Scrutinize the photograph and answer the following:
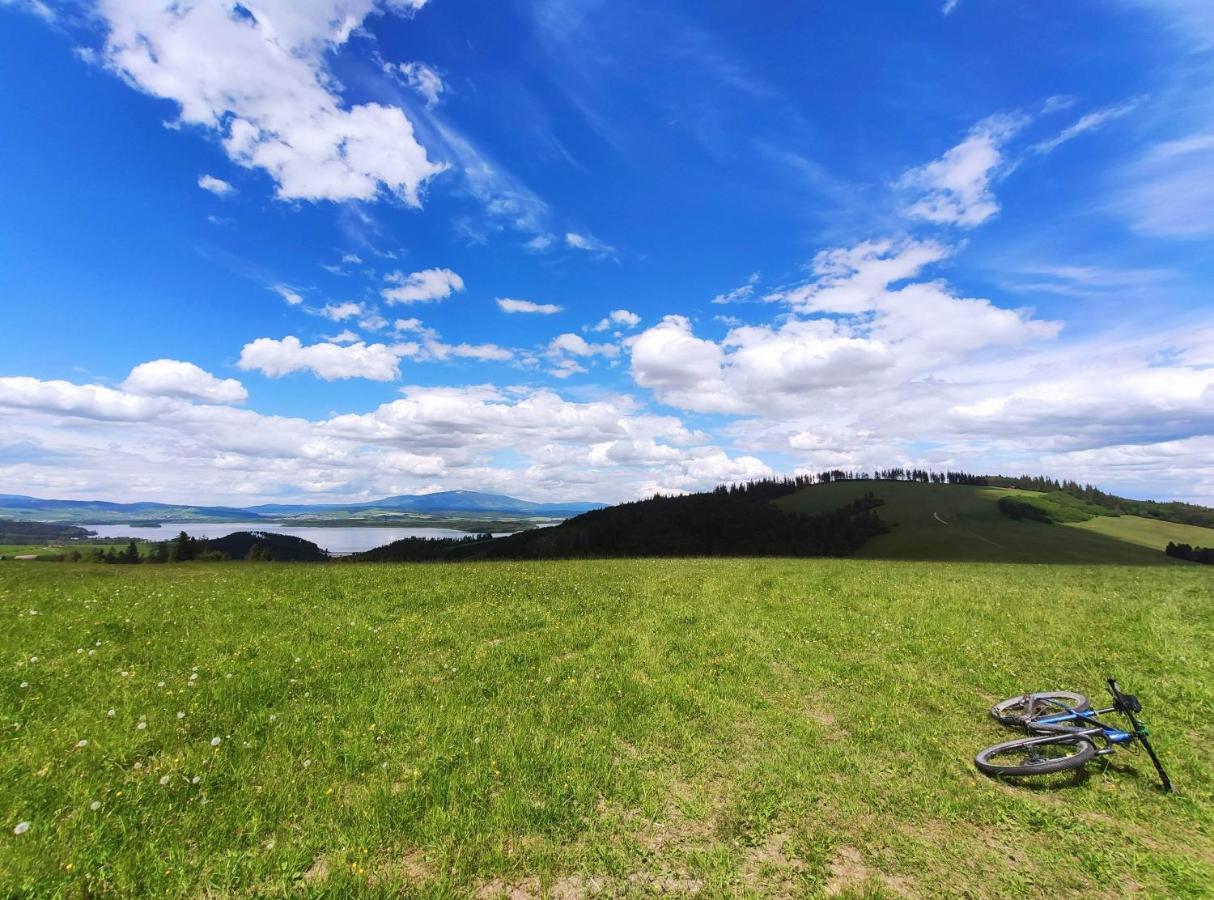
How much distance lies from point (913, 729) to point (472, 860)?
353 inches

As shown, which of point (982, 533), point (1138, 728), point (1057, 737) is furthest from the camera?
point (982, 533)

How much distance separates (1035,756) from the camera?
9.30m

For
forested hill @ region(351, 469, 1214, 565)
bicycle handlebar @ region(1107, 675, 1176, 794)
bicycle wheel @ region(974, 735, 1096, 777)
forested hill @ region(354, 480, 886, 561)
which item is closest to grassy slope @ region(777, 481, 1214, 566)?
forested hill @ region(351, 469, 1214, 565)

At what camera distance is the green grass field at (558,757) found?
21.0ft

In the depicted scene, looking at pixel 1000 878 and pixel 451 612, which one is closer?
pixel 1000 878

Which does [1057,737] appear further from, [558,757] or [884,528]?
[884,528]

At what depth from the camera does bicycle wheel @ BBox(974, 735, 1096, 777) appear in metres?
8.73

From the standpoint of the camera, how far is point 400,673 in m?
12.1

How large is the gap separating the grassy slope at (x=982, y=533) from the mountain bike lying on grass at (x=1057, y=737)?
89.2 meters

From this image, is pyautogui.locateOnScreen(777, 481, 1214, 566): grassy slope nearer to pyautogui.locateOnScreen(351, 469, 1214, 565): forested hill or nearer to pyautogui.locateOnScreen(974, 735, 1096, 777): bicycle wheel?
pyautogui.locateOnScreen(351, 469, 1214, 565): forested hill

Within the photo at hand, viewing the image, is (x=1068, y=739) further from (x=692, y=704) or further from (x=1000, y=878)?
(x=692, y=704)

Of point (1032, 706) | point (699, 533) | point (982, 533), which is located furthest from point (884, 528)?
point (1032, 706)

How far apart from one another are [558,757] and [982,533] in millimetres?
132819

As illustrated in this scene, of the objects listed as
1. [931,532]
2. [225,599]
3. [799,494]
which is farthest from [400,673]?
[799,494]
